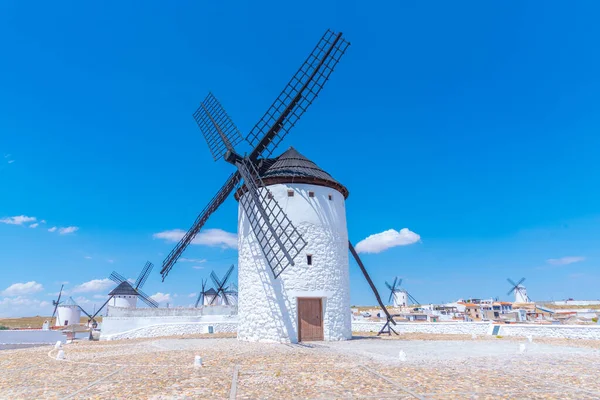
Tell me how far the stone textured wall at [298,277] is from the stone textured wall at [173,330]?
27.4ft

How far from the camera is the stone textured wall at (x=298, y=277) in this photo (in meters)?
15.0

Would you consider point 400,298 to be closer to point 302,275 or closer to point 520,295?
point 520,295

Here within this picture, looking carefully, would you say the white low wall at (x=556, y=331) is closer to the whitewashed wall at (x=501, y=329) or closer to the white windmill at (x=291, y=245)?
the whitewashed wall at (x=501, y=329)

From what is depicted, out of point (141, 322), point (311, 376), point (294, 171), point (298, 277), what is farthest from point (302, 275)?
point (141, 322)

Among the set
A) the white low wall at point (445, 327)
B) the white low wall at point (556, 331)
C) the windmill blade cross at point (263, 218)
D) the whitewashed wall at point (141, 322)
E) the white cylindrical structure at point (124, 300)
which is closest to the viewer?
the windmill blade cross at point (263, 218)

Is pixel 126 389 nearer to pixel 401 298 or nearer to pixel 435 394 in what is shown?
pixel 435 394

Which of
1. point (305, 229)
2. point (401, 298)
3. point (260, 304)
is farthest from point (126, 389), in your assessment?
point (401, 298)

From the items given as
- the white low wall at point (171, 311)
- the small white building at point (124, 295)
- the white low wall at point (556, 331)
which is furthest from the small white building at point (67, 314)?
the white low wall at point (556, 331)

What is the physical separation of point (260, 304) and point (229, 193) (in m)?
5.95

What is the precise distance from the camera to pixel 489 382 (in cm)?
668

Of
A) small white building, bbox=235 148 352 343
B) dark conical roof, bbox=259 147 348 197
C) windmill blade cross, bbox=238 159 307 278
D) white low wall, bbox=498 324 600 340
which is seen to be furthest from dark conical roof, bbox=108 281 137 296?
white low wall, bbox=498 324 600 340

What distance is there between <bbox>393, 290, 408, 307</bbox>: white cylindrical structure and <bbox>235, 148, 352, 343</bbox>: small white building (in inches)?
2422

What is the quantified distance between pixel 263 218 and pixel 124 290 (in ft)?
95.8

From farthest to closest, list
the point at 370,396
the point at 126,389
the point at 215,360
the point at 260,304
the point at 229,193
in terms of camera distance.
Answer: the point at 229,193 < the point at 260,304 < the point at 215,360 < the point at 126,389 < the point at 370,396
